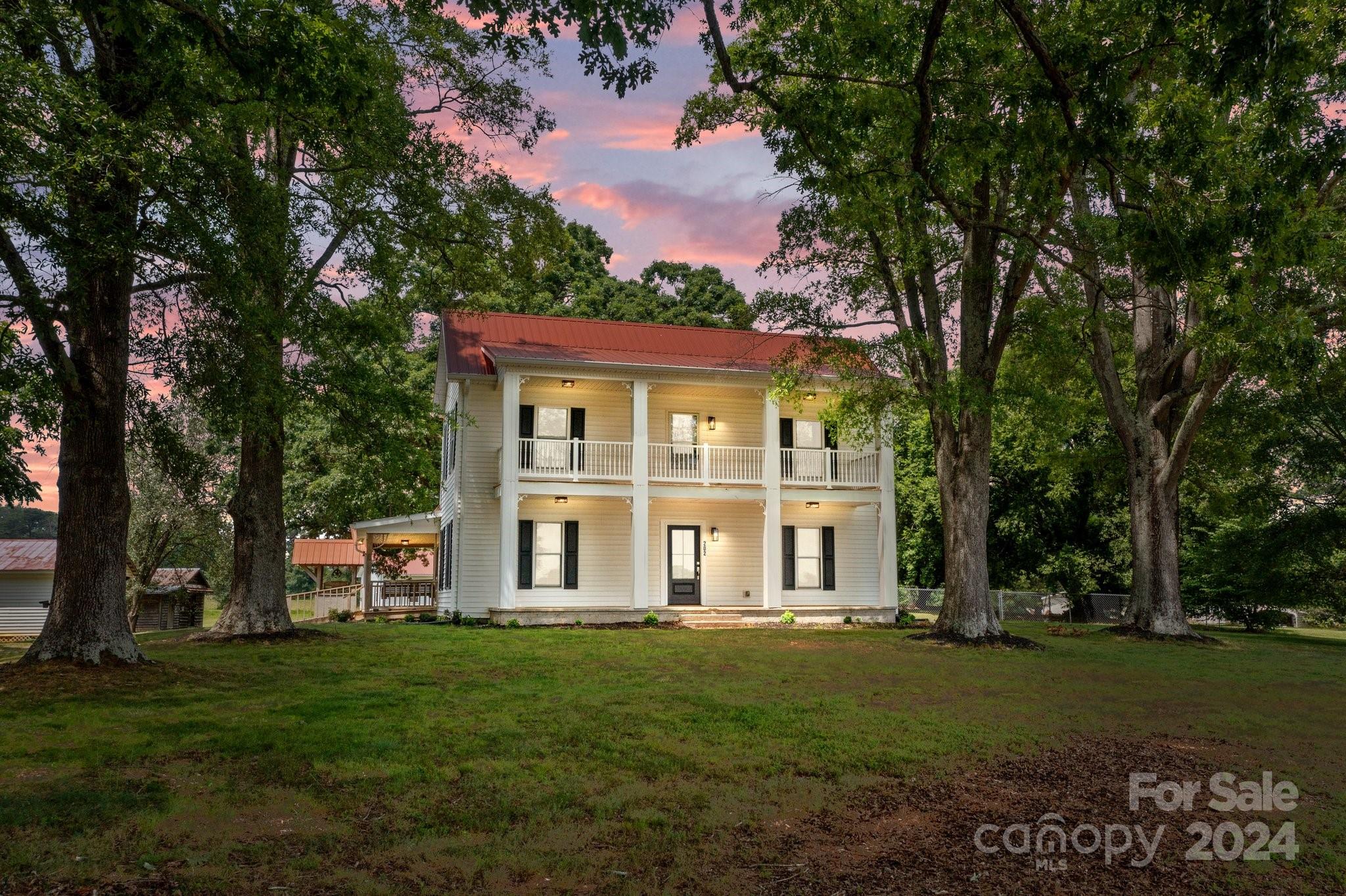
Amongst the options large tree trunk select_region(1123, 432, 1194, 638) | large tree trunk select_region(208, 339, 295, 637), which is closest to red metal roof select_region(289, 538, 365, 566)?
→ large tree trunk select_region(208, 339, 295, 637)

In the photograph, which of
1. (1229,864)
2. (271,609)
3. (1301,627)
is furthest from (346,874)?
(1301,627)

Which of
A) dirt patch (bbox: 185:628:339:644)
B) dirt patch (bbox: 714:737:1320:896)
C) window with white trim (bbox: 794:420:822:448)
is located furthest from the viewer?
window with white trim (bbox: 794:420:822:448)

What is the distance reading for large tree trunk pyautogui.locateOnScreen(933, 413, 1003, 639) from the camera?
16844mm

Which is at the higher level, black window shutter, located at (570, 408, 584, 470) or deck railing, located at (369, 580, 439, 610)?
black window shutter, located at (570, 408, 584, 470)

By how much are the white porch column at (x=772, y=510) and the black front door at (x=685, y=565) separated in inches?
67.6

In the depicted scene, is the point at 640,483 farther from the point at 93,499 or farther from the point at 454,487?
the point at 93,499

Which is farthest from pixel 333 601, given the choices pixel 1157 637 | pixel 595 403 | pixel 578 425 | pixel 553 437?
pixel 1157 637

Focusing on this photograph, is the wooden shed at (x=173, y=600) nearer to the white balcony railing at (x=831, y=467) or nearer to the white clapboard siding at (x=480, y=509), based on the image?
the white clapboard siding at (x=480, y=509)

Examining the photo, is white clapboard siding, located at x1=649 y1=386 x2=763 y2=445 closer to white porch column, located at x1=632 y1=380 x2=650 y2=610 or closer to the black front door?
white porch column, located at x1=632 y1=380 x2=650 y2=610

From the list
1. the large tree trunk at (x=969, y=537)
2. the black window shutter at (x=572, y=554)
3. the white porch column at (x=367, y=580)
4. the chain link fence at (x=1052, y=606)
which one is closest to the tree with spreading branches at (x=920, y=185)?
the large tree trunk at (x=969, y=537)

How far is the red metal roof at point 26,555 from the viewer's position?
101 ft

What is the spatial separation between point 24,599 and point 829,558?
26485mm

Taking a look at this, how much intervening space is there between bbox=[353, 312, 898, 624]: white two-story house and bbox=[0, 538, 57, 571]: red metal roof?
13.7m

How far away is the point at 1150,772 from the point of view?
23.1ft
